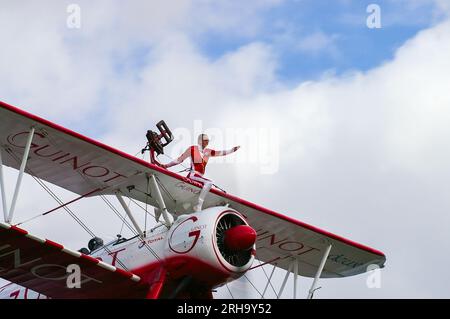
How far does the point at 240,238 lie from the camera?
13609 mm

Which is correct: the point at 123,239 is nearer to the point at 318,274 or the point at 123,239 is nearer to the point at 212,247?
the point at 212,247

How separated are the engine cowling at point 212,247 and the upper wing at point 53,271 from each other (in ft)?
3.32

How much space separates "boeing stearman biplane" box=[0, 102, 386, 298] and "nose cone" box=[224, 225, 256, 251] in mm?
17

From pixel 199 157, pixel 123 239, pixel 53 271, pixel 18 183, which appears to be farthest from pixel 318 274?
pixel 18 183

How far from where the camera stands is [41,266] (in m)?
14.0

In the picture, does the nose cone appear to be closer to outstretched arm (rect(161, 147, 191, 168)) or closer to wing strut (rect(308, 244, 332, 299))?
outstretched arm (rect(161, 147, 191, 168))

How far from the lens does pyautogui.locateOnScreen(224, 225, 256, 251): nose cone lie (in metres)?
13.6

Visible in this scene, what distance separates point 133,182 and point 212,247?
7.68 feet

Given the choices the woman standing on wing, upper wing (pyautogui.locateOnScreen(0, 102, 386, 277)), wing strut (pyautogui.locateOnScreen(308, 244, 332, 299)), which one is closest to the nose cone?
the woman standing on wing

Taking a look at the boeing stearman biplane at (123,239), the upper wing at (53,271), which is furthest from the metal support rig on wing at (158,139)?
the upper wing at (53,271)

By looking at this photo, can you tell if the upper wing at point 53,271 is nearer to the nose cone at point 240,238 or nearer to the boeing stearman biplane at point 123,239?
the boeing stearman biplane at point 123,239

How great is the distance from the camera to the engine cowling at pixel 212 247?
1366 centimetres
